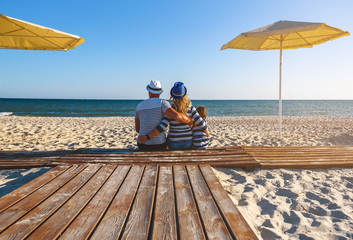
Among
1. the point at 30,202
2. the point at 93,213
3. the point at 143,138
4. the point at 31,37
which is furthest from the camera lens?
the point at 31,37

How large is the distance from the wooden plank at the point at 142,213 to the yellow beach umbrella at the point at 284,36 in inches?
154

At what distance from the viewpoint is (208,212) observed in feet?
5.55

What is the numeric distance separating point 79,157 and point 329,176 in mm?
3719

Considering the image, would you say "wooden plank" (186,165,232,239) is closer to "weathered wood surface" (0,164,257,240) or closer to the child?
"weathered wood surface" (0,164,257,240)

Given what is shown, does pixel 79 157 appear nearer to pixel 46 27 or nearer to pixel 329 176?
pixel 46 27

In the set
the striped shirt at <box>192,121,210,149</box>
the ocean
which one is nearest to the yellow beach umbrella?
the striped shirt at <box>192,121,210,149</box>

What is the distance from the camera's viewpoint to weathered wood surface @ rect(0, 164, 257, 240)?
1.43 m

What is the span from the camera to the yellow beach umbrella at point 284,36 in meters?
4.36

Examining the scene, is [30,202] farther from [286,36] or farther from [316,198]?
[286,36]

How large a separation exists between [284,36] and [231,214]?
220 inches

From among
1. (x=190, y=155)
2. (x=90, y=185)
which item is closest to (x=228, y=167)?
(x=190, y=155)

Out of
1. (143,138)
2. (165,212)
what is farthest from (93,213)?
(143,138)

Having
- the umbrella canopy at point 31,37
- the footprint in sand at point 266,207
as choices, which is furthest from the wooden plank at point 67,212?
the umbrella canopy at point 31,37

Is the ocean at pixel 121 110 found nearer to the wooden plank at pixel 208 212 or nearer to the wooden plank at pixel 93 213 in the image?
the wooden plank at pixel 93 213
